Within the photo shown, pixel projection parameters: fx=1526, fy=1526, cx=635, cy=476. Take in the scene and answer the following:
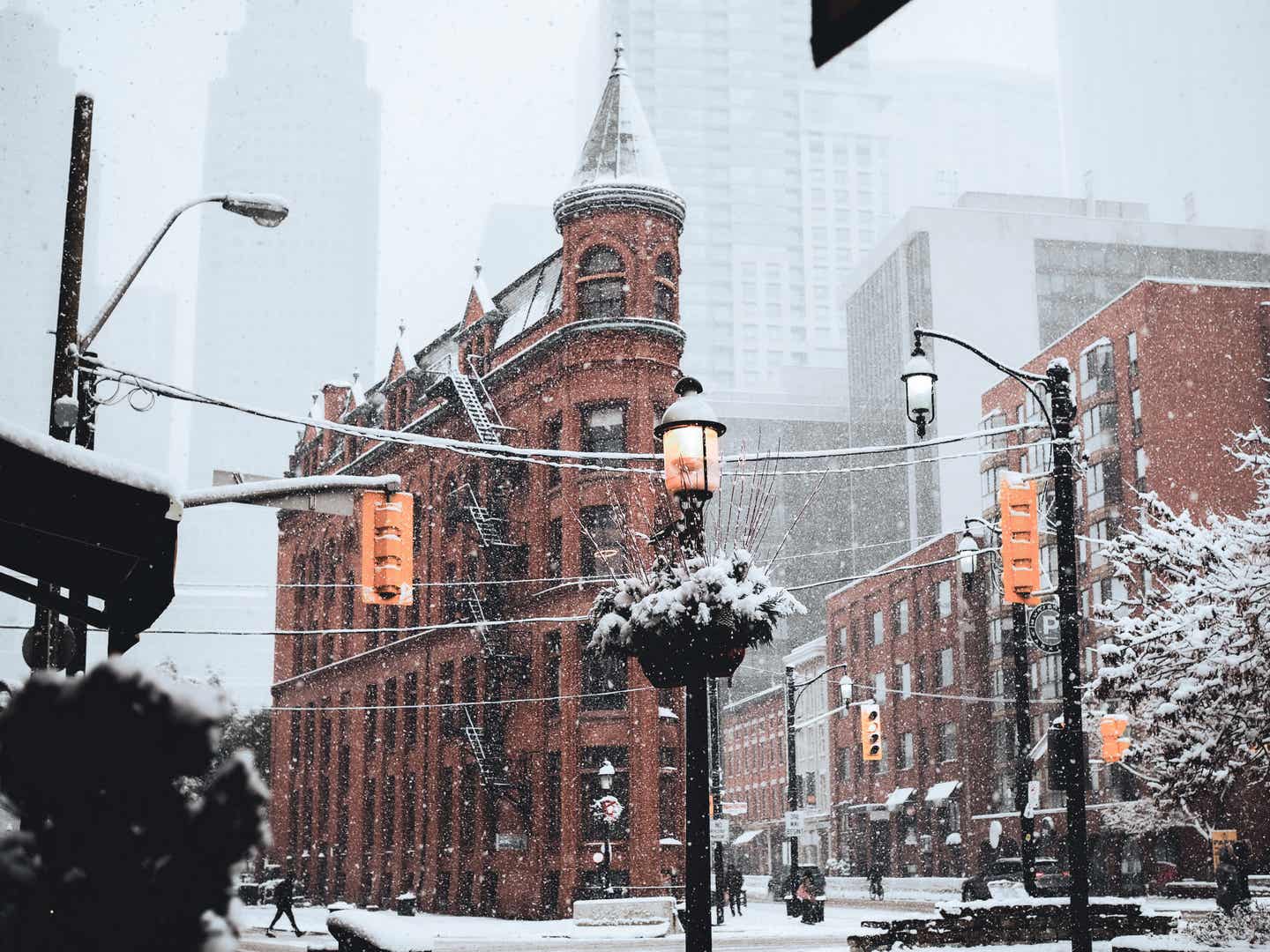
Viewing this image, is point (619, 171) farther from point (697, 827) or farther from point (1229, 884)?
point (697, 827)

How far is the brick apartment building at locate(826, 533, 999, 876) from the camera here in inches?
3044

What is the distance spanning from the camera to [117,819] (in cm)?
373

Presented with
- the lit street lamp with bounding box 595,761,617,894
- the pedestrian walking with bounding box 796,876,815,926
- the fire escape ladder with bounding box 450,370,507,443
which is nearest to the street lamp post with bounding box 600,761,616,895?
the lit street lamp with bounding box 595,761,617,894

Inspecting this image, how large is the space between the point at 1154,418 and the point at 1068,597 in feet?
162

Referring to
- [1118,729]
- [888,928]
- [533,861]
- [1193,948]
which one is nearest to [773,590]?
[1193,948]

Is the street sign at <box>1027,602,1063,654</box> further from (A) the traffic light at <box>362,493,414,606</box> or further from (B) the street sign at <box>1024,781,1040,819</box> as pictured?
(A) the traffic light at <box>362,493,414,606</box>

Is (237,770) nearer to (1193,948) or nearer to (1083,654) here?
(1193,948)

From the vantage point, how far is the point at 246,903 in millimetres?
54531

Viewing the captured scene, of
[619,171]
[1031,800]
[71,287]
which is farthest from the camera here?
[619,171]

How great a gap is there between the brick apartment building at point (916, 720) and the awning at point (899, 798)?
0.07m

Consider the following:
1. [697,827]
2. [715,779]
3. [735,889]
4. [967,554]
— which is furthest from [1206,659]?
[735,889]

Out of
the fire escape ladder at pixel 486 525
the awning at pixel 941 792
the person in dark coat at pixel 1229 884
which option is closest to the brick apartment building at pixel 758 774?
the awning at pixel 941 792

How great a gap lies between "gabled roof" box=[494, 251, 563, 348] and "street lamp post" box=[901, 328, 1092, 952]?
3017 centimetres

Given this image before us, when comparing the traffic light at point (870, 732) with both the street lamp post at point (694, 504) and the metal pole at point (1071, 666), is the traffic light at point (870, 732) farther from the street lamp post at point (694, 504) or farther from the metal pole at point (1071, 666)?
the street lamp post at point (694, 504)
